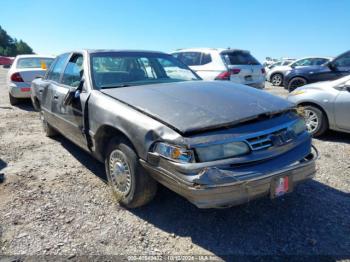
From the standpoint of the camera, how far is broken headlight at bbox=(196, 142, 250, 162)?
2.40 metres

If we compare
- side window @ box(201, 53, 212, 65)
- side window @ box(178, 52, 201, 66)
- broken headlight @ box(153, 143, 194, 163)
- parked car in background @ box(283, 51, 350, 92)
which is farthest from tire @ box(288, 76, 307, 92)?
broken headlight @ box(153, 143, 194, 163)

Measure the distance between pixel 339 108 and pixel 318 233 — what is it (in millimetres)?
2999

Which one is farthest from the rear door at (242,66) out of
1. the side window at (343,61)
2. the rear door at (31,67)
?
the rear door at (31,67)

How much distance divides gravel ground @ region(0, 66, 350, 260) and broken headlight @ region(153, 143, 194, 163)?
0.82m

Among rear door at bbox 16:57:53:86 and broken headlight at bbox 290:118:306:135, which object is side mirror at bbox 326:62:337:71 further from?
rear door at bbox 16:57:53:86

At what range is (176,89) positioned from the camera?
3.38 m

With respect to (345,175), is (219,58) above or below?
above

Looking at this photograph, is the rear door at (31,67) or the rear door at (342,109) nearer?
the rear door at (342,109)

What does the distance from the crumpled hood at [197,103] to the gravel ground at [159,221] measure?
1041 mm

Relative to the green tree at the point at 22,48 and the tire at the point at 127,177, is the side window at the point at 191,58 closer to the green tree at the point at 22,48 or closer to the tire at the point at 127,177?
the tire at the point at 127,177

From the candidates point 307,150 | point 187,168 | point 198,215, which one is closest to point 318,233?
point 307,150

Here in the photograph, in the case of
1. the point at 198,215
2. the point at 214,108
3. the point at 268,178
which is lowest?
the point at 198,215

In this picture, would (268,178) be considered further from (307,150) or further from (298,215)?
(298,215)

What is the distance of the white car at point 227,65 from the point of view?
7.84m
